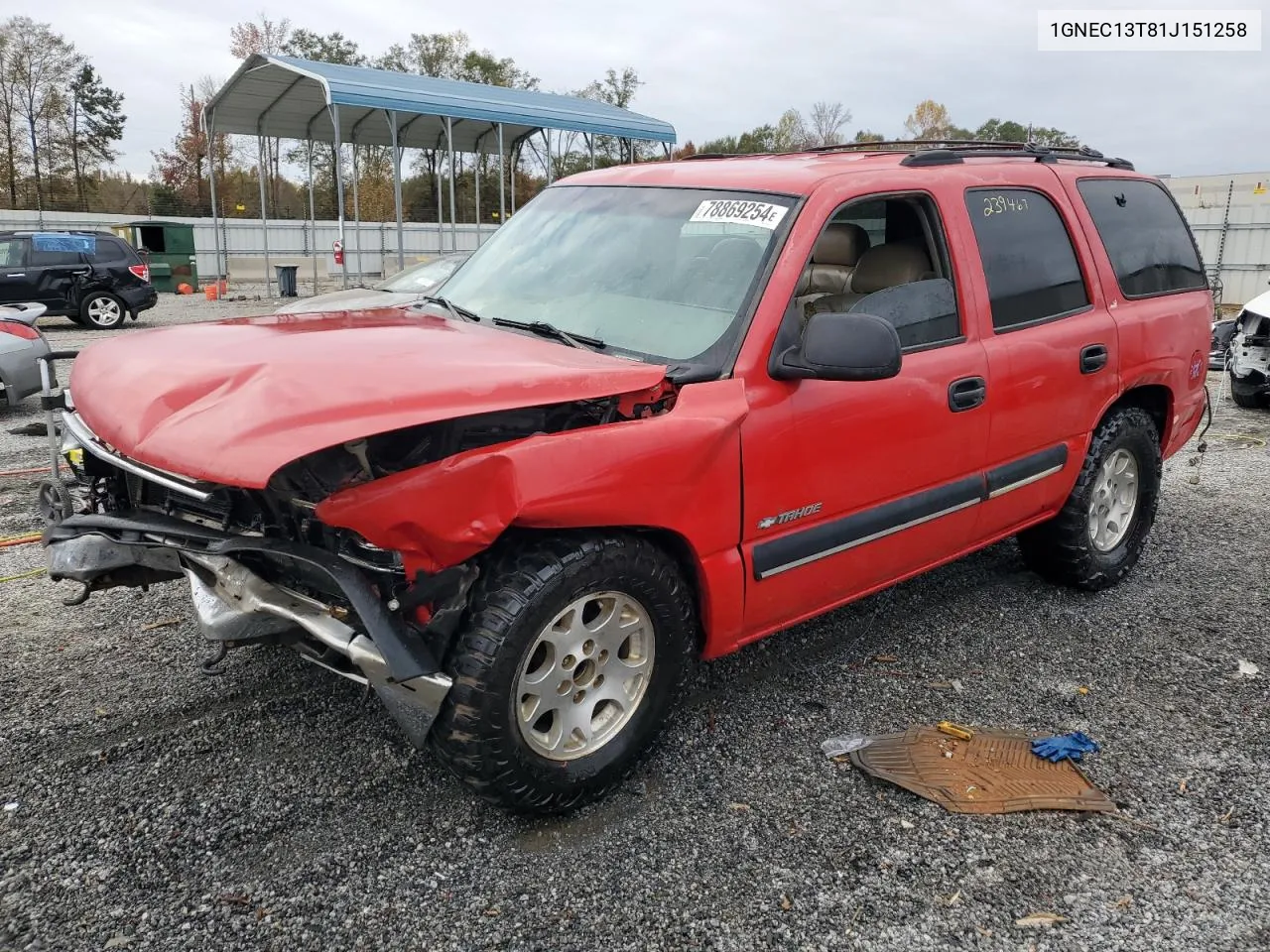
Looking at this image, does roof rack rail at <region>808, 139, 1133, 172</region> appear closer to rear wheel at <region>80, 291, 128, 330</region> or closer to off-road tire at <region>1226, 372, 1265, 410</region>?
off-road tire at <region>1226, 372, 1265, 410</region>

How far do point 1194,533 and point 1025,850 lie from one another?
146 inches

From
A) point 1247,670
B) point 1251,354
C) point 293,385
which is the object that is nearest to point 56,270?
point 293,385

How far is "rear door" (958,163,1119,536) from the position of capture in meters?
3.78

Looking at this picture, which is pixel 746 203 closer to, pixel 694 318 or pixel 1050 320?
pixel 694 318

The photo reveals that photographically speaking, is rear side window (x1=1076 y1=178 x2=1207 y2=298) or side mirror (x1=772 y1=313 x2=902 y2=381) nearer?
side mirror (x1=772 y1=313 x2=902 y2=381)

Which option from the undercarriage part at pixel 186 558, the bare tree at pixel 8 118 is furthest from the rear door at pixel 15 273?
the bare tree at pixel 8 118

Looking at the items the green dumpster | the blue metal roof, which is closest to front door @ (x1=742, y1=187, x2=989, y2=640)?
the blue metal roof

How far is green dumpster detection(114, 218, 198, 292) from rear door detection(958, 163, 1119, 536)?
2592 cm

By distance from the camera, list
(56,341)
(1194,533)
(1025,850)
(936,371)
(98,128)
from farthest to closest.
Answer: (98,128) < (56,341) < (1194,533) < (936,371) < (1025,850)

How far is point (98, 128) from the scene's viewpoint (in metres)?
46.7

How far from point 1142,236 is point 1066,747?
2668 millimetres

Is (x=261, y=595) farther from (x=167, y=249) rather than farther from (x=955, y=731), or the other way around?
(x=167, y=249)

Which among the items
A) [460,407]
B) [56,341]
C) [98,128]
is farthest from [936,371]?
[98,128]

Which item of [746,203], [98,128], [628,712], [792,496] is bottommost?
[628,712]
